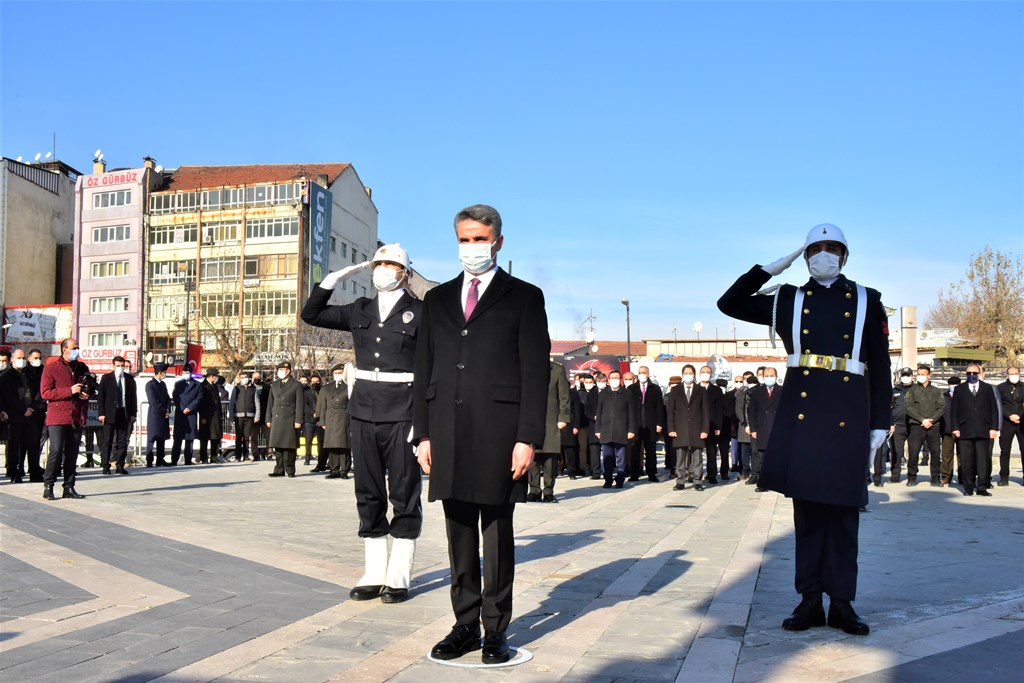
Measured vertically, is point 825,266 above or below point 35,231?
below

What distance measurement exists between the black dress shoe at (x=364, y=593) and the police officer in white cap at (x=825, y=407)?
2412 millimetres

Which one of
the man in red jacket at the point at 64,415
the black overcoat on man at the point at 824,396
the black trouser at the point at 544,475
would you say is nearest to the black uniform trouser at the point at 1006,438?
the black trouser at the point at 544,475

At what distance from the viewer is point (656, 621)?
559cm

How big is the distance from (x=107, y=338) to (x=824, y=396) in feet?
253

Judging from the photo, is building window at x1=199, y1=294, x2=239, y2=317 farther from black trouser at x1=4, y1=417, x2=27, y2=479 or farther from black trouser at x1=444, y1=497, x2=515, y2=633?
black trouser at x1=444, y1=497, x2=515, y2=633

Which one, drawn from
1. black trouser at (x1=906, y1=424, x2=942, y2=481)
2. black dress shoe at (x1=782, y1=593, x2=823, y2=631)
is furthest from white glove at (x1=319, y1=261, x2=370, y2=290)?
black trouser at (x1=906, y1=424, x2=942, y2=481)

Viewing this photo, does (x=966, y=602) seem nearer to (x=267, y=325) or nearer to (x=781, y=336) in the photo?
(x=781, y=336)

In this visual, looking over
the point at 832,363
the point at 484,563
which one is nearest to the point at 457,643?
the point at 484,563

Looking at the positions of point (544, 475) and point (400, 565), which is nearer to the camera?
point (400, 565)

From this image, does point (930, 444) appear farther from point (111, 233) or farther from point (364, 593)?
point (111, 233)

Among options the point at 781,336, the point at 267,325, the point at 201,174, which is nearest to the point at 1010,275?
the point at 267,325

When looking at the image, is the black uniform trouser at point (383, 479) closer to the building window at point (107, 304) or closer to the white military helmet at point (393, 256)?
the white military helmet at point (393, 256)

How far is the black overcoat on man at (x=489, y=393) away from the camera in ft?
16.1

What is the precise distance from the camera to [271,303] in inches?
2864
